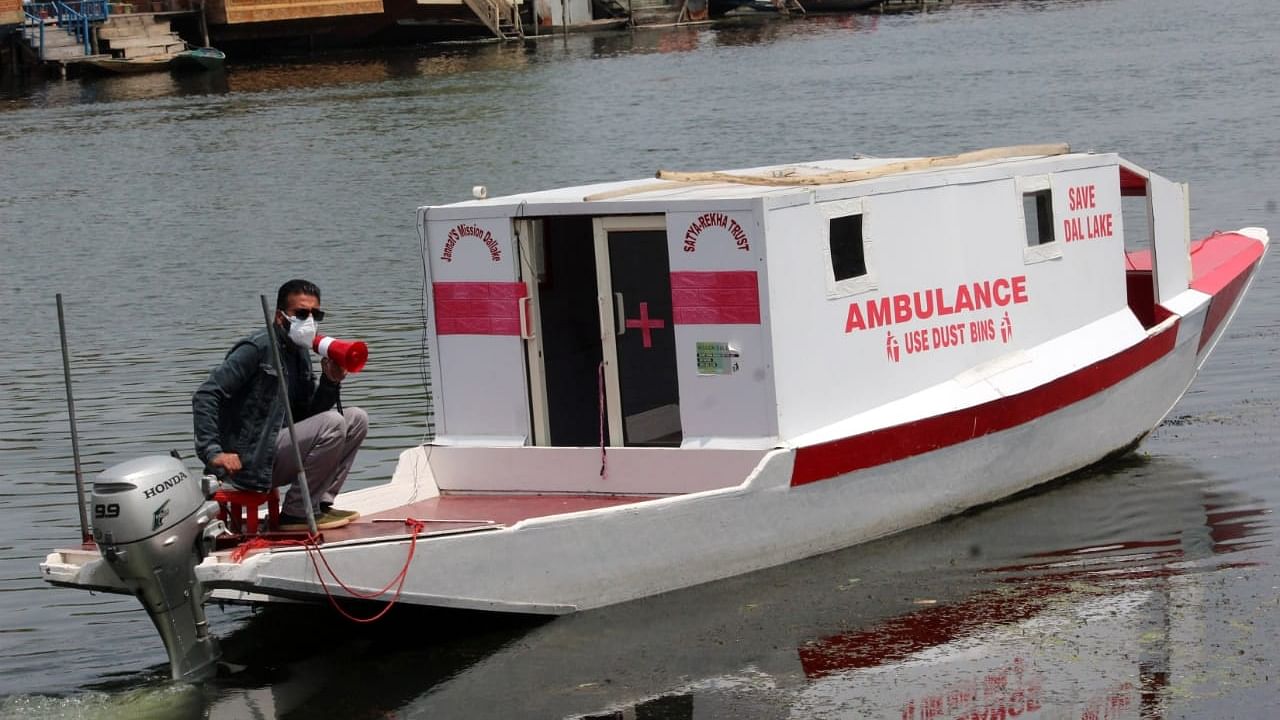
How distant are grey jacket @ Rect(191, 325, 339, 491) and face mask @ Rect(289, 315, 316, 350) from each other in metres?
0.12

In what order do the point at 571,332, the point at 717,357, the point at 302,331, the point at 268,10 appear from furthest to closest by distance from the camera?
the point at 268,10 → the point at 571,332 → the point at 717,357 → the point at 302,331

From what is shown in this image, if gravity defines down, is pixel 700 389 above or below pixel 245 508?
above

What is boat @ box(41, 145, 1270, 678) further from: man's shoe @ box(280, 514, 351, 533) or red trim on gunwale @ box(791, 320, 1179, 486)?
man's shoe @ box(280, 514, 351, 533)

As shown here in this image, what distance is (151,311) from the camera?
71.7 ft

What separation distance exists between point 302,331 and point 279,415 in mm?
512

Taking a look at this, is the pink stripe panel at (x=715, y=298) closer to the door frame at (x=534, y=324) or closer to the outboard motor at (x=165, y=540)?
the door frame at (x=534, y=324)

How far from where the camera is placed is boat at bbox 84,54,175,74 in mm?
62562

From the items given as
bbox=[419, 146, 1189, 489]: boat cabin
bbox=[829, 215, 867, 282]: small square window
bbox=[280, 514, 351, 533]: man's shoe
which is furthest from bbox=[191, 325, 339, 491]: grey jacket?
bbox=[829, 215, 867, 282]: small square window

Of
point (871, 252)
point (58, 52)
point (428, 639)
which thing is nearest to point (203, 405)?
point (428, 639)

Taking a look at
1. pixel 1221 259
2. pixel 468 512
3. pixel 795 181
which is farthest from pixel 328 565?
pixel 1221 259

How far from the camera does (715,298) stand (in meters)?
10.5

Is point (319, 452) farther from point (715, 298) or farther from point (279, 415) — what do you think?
point (715, 298)

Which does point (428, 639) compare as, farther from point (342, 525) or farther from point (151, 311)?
point (151, 311)

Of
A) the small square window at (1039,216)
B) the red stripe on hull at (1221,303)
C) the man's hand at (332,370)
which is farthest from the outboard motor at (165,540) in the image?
the red stripe on hull at (1221,303)
